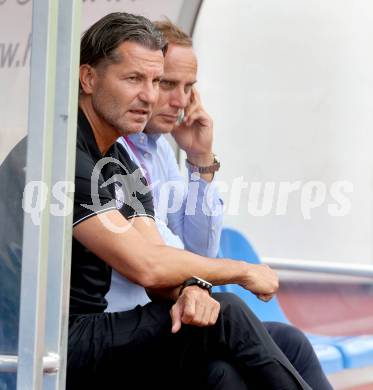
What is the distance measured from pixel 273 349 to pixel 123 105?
721 mm

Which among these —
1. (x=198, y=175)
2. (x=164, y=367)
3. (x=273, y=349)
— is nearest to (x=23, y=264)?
(x=164, y=367)

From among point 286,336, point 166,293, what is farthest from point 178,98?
point 166,293

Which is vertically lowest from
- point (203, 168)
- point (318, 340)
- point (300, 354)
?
point (318, 340)

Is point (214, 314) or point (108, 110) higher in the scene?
point (108, 110)

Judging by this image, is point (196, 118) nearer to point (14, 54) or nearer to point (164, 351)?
point (164, 351)

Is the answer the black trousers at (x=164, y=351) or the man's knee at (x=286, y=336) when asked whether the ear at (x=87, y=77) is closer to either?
the black trousers at (x=164, y=351)

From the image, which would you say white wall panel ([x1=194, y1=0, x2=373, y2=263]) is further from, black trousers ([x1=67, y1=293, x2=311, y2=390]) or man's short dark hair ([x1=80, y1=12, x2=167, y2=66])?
black trousers ([x1=67, y1=293, x2=311, y2=390])

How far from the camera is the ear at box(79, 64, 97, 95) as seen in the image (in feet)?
8.50

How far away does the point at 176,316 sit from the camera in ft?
7.41

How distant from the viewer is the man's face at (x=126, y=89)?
8.49 feet

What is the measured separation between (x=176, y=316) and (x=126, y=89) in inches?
25.4

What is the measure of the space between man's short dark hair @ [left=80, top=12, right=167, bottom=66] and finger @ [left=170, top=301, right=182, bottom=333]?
2.28 ft

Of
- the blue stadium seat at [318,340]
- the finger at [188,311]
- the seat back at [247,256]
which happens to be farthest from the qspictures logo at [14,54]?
the seat back at [247,256]

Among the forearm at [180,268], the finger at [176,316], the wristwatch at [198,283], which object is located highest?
the forearm at [180,268]
